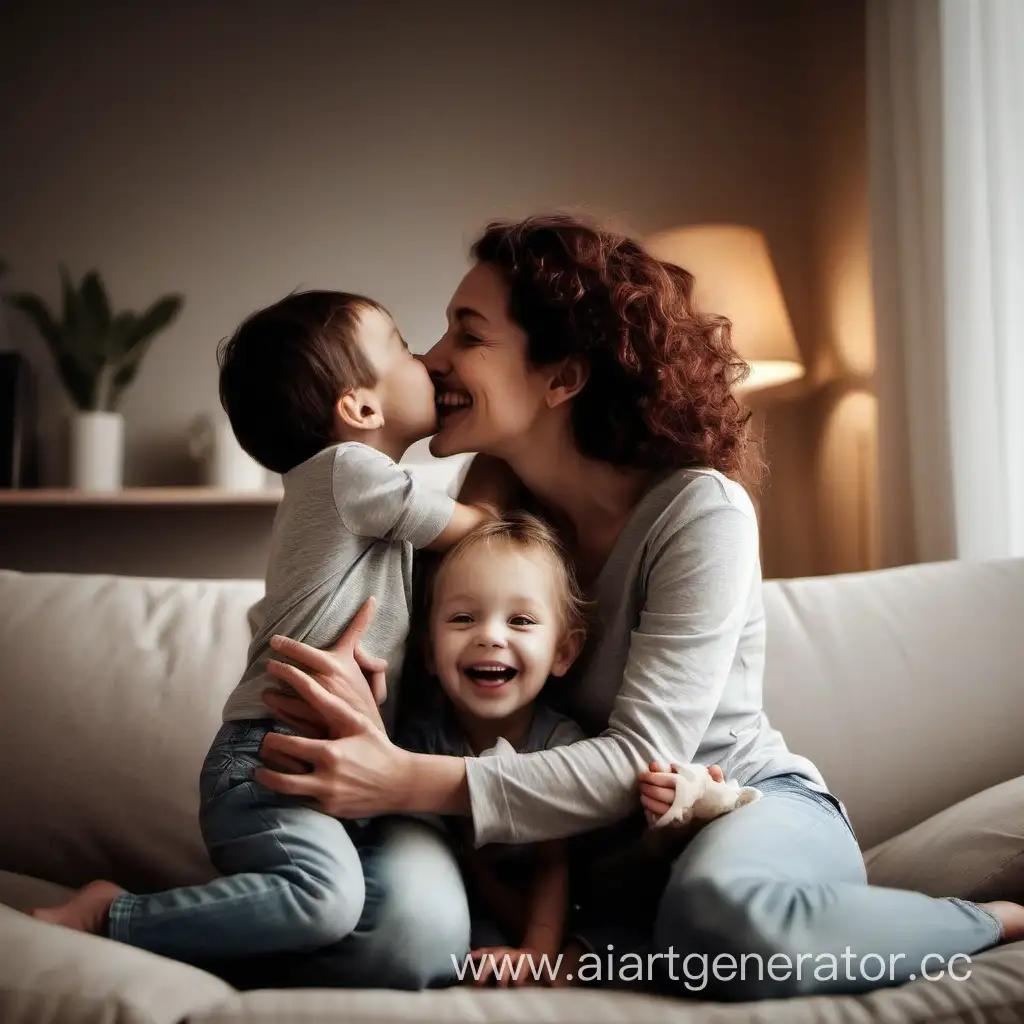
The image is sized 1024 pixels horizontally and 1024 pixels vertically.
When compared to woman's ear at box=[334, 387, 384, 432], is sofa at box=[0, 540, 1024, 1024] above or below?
below

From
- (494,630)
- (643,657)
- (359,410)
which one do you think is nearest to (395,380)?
(359,410)

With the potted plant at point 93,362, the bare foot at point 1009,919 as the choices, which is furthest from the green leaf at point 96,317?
the bare foot at point 1009,919

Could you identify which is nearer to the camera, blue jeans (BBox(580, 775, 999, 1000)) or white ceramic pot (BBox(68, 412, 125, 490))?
blue jeans (BBox(580, 775, 999, 1000))

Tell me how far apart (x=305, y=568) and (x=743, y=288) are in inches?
68.0

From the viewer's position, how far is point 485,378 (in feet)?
4.41

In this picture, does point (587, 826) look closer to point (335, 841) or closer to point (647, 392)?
point (335, 841)

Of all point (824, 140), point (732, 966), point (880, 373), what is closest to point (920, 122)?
point (880, 373)

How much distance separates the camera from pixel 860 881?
1.19m

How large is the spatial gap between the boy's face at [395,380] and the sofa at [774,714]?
1.67ft

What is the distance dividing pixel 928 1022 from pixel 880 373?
179 cm

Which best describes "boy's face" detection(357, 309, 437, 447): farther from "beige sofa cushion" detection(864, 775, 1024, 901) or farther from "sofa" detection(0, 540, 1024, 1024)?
"beige sofa cushion" detection(864, 775, 1024, 901)

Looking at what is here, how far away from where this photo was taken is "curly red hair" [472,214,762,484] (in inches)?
51.5

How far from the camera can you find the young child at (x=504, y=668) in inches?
46.7

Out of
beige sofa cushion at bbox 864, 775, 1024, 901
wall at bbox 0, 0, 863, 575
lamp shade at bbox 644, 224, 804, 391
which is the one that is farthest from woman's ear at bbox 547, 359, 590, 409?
wall at bbox 0, 0, 863, 575
